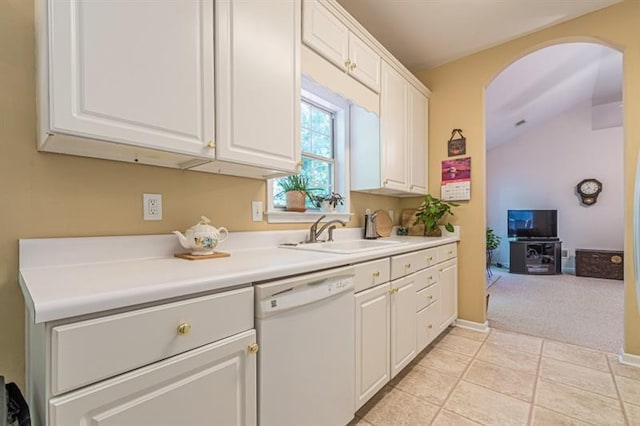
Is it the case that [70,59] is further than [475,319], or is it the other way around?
[475,319]

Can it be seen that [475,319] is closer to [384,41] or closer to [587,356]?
[587,356]

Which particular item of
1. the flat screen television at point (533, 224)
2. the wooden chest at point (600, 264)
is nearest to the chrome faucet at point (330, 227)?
the flat screen television at point (533, 224)

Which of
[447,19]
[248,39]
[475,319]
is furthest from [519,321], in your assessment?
[248,39]

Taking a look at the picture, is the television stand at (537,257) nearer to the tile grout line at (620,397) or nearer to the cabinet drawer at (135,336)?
the tile grout line at (620,397)

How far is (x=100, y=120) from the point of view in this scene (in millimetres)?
939

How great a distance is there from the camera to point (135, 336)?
0.74 meters

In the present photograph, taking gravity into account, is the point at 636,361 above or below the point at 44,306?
below

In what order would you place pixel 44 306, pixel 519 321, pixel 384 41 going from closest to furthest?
pixel 44 306
pixel 384 41
pixel 519 321

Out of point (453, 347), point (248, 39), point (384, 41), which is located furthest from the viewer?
point (384, 41)

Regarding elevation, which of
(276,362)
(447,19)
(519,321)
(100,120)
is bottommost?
(519,321)

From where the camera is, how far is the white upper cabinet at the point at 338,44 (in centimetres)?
165

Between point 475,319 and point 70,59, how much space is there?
10.6 feet

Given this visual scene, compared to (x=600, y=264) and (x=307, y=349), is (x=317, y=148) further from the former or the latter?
(x=600, y=264)

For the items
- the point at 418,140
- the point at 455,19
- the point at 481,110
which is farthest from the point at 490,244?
the point at 455,19
